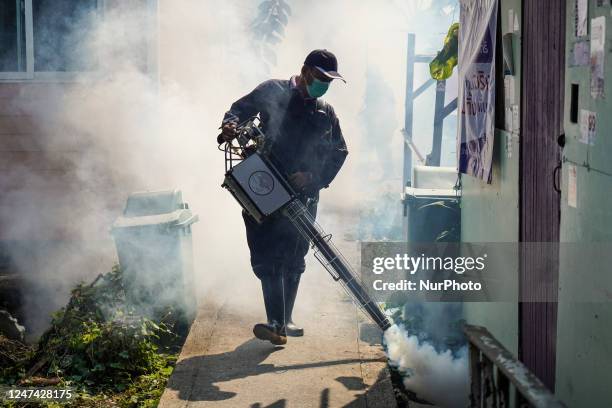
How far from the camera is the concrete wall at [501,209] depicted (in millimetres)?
5168

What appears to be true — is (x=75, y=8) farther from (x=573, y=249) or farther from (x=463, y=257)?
(x=573, y=249)

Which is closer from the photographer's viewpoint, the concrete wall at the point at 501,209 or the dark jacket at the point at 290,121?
the concrete wall at the point at 501,209

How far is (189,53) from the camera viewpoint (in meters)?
10.5

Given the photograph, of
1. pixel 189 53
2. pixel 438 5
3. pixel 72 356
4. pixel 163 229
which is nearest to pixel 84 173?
pixel 189 53

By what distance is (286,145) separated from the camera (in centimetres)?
652

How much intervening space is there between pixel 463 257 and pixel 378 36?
29.5 feet

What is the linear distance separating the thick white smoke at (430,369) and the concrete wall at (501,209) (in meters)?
0.37

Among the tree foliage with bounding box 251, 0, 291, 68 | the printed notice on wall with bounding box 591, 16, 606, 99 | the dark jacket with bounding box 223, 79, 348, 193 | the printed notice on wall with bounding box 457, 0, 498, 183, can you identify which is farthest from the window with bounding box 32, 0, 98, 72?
the printed notice on wall with bounding box 591, 16, 606, 99

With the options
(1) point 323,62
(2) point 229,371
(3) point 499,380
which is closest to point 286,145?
(1) point 323,62

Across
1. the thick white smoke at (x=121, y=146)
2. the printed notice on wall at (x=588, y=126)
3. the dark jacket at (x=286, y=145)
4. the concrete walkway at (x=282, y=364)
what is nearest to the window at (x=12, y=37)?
the thick white smoke at (x=121, y=146)

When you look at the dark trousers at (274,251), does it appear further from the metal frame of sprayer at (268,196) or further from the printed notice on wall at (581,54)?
the printed notice on wall at (581,54)

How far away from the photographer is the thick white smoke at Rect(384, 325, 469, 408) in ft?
19.6

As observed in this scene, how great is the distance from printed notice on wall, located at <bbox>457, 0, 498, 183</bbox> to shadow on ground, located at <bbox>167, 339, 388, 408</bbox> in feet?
5.55

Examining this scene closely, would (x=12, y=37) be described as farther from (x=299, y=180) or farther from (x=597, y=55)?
(x=597, y=55)
